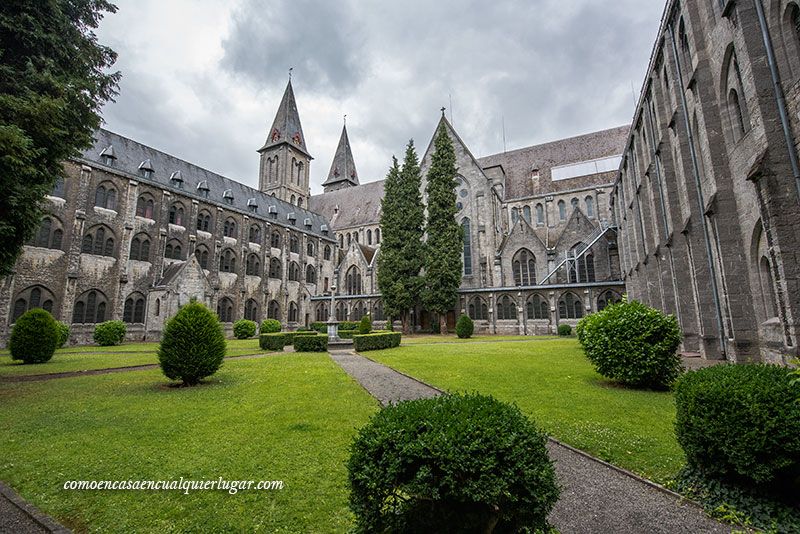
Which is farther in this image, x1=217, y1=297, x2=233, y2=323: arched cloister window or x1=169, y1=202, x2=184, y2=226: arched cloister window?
x1=217, y1=297, x2=233, y2=323: arched cloister window

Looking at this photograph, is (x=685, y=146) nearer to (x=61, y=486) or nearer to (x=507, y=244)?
(x=61, y=486)

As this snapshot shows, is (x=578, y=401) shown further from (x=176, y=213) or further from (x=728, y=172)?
(x=176, y=213)

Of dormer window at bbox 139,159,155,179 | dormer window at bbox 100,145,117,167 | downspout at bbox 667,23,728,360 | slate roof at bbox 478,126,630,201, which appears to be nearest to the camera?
downspout at bbox 667,23,728,360

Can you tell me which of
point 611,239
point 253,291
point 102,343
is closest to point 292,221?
point 253,291

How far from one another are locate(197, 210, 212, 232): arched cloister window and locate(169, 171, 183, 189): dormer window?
2887 mm

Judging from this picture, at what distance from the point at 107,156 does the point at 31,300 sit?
1162 centimetres

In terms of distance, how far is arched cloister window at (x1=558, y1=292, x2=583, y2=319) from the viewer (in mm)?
29688

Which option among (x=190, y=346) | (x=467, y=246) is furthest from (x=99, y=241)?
(x=467, y=246)

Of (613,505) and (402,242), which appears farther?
(402,242)

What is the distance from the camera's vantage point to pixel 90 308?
26062 millimetres

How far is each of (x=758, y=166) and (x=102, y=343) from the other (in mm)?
32646

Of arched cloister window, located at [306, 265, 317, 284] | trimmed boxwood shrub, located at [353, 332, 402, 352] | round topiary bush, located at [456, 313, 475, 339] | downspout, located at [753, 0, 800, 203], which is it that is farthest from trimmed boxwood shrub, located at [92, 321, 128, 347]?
downspout, located at [753, 0, 800, 203]

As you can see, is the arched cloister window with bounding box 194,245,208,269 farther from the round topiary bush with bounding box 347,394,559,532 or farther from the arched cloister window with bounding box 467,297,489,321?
the round topiary bush with bounding box 347,394,559,532

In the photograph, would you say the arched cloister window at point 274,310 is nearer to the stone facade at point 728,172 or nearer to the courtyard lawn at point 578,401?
the courtyard lawn at point 578,401
